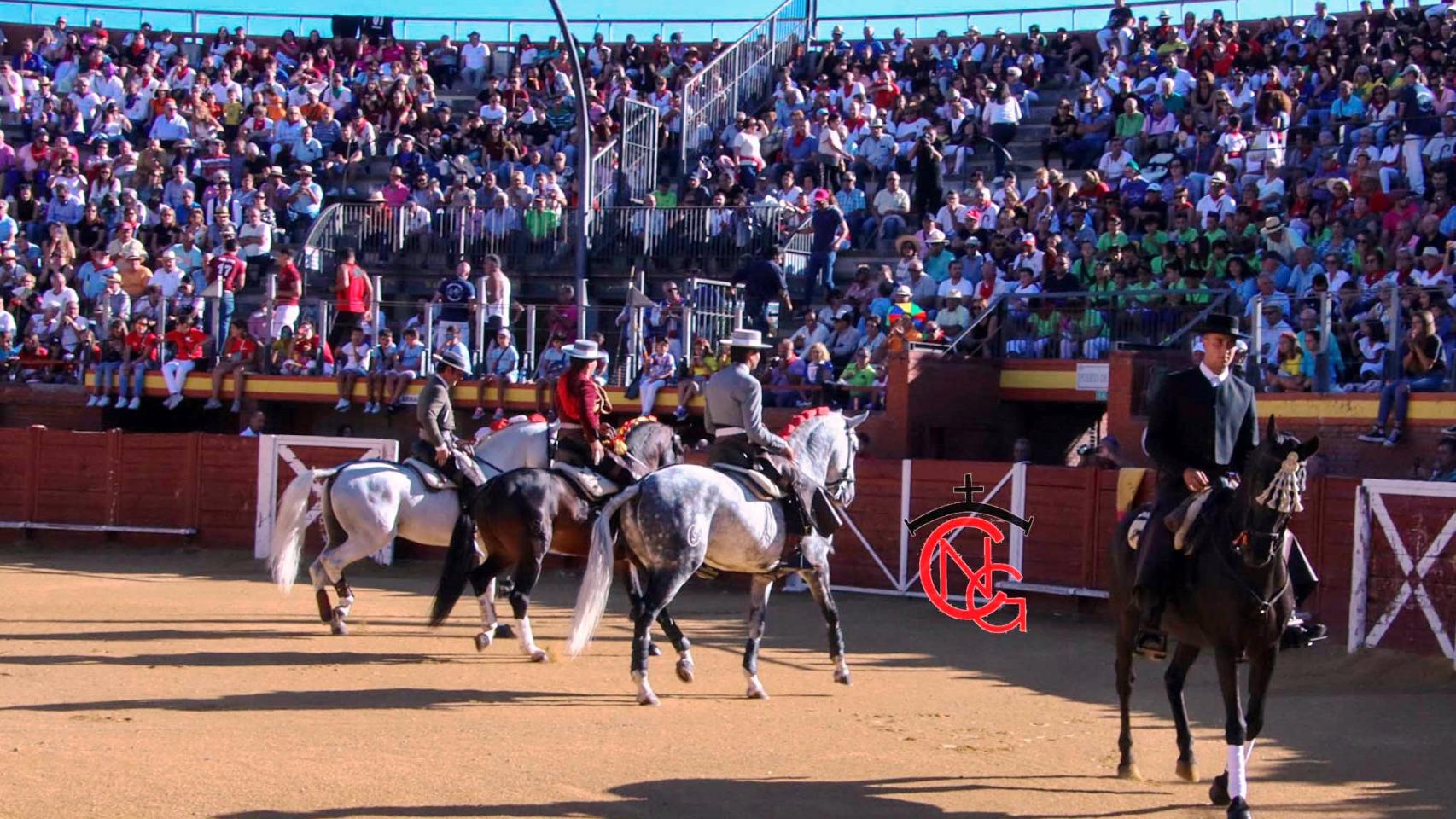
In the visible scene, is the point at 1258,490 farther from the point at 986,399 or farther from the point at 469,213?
the point at 469,213

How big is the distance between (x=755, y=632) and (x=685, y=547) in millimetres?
913

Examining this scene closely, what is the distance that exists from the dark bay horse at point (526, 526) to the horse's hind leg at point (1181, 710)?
485cm

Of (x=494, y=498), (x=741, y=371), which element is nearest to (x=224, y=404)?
(x=494, y=498)

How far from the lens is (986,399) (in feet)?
62.4

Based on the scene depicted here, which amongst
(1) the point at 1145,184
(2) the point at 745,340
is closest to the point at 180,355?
(1) the point at 1145,184

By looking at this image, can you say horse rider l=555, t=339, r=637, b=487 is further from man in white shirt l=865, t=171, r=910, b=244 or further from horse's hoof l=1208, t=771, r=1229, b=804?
man in white shirt l=865, t=171, r=910, b=244

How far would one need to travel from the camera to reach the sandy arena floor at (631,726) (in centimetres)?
790

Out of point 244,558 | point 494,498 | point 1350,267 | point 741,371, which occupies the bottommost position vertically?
point 244,558

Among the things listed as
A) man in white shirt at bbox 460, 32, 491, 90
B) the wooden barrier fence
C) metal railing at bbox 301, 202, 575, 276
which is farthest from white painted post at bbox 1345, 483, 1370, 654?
man in white shirt at bbox 460, 32, 491, 90

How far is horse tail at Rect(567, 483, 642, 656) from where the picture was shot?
1055 centimetres

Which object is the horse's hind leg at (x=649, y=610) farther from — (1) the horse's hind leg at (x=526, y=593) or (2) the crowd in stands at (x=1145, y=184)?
(2) the crowd in stands at (x=1145, y=184)

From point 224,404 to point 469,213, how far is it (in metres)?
4.78

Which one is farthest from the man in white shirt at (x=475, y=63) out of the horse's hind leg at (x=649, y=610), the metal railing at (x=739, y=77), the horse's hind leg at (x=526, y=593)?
the horse's hind leg at (x=649, y=610)

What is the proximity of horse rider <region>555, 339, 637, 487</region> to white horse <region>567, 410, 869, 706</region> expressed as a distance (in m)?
1.35
